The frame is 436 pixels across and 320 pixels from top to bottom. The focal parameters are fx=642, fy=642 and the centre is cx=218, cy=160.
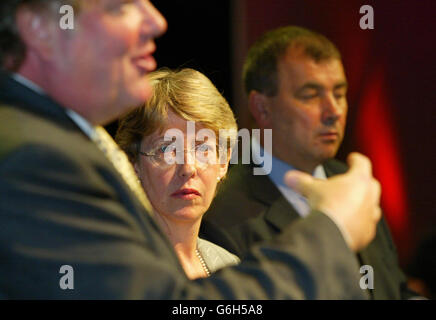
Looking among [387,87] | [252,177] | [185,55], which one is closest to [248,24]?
[185,55]

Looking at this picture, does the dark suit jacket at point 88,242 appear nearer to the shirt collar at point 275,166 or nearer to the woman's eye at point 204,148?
the woman's eye at point 204,148

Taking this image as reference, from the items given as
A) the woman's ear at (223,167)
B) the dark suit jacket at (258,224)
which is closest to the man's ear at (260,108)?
the dark suit jacket at (258,224)

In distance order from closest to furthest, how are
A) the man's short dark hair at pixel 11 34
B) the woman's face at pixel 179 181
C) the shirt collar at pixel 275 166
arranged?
the man's short dark hair at pixel 11 34
the woman's face at pixel 179 181
the shirt collar at pixel 275 166

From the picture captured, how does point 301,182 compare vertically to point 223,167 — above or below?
above

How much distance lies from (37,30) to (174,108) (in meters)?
0.77

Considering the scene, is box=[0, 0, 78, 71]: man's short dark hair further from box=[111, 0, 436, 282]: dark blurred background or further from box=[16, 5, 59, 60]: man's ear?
box=[111, 0, 436, 282]: dark blurred background

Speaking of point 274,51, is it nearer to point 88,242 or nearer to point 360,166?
point 360,166

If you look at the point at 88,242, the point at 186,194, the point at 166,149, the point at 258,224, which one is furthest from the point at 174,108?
the point at 88,242

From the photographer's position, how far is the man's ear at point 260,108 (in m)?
2.19

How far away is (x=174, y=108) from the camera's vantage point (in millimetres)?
1582

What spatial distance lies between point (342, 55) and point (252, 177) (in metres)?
1.10

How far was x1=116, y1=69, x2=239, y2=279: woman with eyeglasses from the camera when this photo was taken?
62.4 inches

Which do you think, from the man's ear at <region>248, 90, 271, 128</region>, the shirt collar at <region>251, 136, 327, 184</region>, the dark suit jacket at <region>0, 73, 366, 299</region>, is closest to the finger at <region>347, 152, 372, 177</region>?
the dark suit jacket at <region>0, 73, 366, 299</region>

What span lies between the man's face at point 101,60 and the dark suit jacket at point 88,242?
0.05 meters
